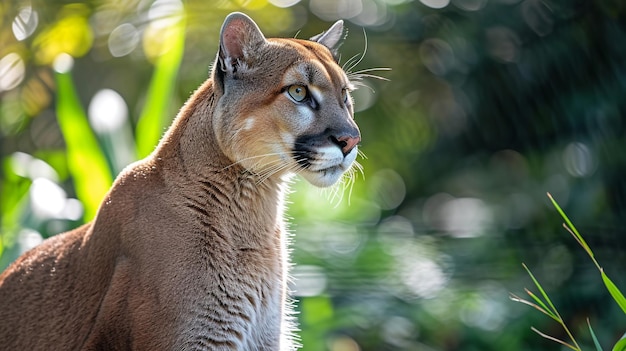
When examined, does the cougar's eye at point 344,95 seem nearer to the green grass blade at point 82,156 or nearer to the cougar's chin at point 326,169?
the cougar's chin at point 326,169

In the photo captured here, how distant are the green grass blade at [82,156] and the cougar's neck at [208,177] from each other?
203 cm

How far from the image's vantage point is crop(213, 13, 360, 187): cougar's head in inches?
153

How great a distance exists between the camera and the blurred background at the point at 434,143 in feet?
27.2

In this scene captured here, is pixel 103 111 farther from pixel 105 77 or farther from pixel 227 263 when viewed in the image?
pixel 105 77

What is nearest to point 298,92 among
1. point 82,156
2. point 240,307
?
point 240,307

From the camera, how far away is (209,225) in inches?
155

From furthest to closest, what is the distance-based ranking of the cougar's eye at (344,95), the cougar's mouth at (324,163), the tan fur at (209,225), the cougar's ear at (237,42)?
the cougar's eye at (344,95) < the cougar's ear at (237,42) < the cougar's mouth at (324,163) < the tan fur at (209,225)

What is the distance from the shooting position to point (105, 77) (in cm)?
1028

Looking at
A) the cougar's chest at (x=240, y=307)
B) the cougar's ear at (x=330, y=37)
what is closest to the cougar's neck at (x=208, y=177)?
the cougar's chest at (x=240, y=307)

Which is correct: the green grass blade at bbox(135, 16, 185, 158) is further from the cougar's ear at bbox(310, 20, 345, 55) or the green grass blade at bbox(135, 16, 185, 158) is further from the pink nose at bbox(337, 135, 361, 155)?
the pink nose at bbox(337, 135, 361, 155)

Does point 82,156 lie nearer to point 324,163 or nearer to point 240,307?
point 240,307

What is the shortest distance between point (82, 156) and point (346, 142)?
8.92 ft

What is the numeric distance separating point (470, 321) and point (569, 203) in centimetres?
138

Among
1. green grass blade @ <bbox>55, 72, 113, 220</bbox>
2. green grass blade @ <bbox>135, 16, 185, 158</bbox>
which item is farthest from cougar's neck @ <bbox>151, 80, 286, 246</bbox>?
green grass blade @ <bbox>135, 16, 185, 158</bbox>
